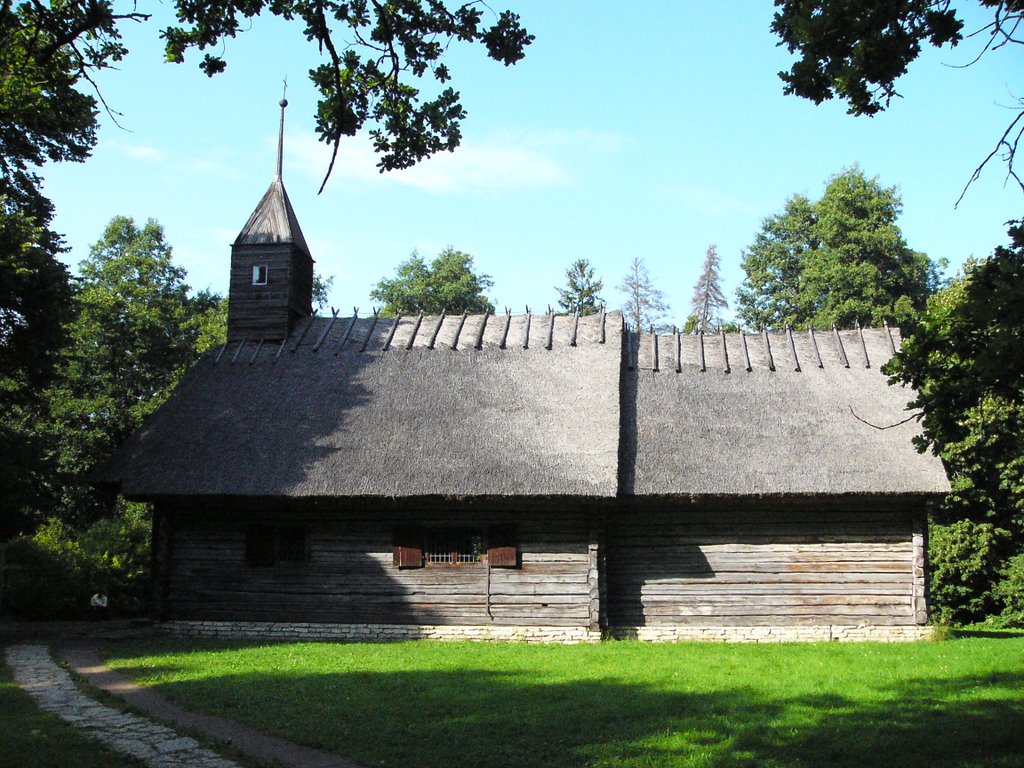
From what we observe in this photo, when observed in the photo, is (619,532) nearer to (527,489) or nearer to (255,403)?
(527,489)

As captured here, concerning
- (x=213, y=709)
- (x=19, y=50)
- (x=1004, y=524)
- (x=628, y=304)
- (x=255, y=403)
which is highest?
(x=628, y=304)

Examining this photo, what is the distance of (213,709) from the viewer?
10812mm

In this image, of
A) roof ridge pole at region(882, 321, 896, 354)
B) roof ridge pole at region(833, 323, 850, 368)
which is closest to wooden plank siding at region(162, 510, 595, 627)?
roof ridge pole at region(833, 323, 850, 368)

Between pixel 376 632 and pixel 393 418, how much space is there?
423 cm

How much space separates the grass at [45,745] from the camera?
809 cm

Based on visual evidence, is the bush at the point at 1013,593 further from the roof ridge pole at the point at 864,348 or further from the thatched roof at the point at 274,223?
the thatched roof at the point at 274,223

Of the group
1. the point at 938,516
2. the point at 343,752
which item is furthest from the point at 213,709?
the point at 938,516

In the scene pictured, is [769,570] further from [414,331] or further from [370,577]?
[414,331]

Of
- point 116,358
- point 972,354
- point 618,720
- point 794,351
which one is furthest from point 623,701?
point 116,358

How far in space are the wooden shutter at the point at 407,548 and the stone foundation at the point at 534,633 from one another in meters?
1.20

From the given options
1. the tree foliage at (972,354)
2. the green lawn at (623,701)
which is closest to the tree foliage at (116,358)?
the green lawn at (623,701)

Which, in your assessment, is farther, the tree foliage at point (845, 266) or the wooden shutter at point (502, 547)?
the tree foliage at point (845, 266)

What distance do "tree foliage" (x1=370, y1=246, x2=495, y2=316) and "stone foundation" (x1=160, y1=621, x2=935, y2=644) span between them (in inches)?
1205

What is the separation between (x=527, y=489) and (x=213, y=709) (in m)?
7.74
